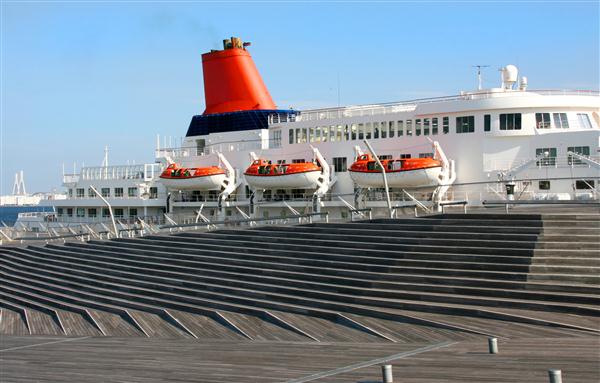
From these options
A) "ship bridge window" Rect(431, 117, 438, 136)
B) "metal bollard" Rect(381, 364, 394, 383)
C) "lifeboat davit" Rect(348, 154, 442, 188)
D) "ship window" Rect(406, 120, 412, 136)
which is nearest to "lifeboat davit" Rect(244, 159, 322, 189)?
"lifeboat davit" Rect(348, 154, 442, 188)

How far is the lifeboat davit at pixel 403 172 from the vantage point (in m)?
29.4

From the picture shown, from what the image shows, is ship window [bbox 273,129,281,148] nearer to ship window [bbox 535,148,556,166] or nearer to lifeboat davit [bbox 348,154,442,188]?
lifeboat davit [bbox 348,154,442,188]

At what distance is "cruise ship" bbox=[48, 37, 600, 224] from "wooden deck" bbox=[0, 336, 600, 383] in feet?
28.4

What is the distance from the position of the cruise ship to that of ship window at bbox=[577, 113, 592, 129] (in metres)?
0.04

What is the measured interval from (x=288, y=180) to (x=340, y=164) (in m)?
2.68

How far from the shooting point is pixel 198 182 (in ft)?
125

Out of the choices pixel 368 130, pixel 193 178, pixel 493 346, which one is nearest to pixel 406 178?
pixel 368 130

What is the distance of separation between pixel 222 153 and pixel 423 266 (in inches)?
945

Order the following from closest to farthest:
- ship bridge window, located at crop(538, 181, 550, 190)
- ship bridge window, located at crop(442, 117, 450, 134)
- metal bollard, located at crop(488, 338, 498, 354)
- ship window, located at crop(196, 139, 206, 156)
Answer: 1. metal bollard, located at crop(488, 338, 498, 354)
2. ship bridge window, located at crop(538, 181, 550, 190)
3. ship bridge window, located at crop(442, 117, 450, 134)
4. ship window, located at crop(196, 139, 206, 156)

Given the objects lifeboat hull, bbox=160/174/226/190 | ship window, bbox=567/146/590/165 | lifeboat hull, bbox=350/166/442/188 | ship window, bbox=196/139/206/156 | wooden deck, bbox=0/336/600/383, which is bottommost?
wooden deck, bbox=0/336/600/383

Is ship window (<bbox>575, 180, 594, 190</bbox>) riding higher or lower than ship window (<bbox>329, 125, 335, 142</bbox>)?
lower

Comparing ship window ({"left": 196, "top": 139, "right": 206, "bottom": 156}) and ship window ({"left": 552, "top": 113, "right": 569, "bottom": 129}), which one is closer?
ship window ({"left": 552, "top": 113, "right": 569, "bottom": 129})

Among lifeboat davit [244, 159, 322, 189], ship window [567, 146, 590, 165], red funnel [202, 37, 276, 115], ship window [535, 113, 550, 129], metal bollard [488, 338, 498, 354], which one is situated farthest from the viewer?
red funnel [202, 37, 276, 115]

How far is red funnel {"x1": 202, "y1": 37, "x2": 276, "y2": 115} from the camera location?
4350 centimetres
